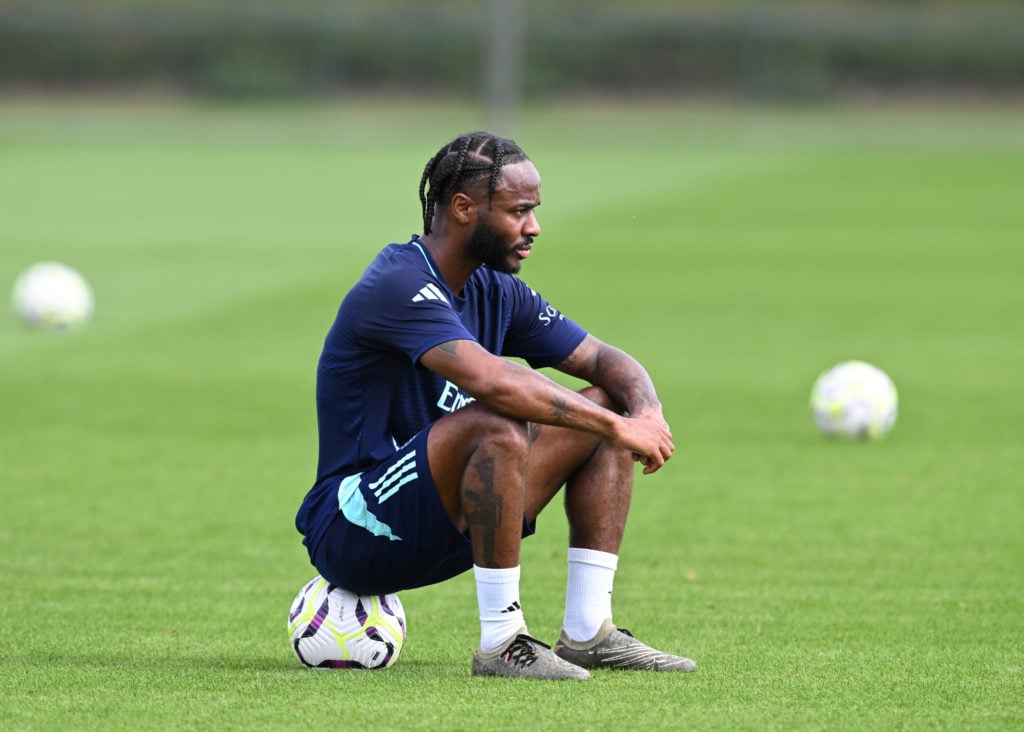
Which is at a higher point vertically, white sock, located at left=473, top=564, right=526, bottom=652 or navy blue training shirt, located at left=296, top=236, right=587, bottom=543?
navy blue training shirt, located at left=296, top=236, right=587, bottom=543

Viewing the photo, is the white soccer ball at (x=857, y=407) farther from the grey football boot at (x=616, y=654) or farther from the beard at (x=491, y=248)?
the beard at (x=491, y=248)

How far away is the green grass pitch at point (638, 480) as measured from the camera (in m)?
5.23

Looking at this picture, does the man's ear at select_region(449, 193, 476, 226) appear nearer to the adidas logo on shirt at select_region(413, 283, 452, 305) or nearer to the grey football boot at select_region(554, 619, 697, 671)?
the adidas logo on shirt at select_region(413, 283, 452, 305)

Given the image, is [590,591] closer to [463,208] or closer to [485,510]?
[485,510]

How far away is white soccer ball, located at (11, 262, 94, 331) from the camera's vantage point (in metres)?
14.8

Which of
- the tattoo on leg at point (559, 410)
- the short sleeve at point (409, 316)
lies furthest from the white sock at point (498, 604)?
A: the short sleeve at point (409, 316)

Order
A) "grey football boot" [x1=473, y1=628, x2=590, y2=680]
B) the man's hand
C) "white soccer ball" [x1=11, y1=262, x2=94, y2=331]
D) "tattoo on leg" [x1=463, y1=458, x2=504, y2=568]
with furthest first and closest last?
"white soccer ball" [x1=11, y1=262, x2=94, y2=331], the man's hand, "grey football boot" [x1=473, y1=628, x2=590, y2=680], "tattoo on leg" [x1=463, y1=458, x2=504, y2=568]

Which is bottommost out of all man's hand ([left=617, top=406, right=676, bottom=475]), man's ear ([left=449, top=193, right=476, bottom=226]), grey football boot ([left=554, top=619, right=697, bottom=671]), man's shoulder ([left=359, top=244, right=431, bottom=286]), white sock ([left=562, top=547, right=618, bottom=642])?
grey football boot ([left=554, top=619, right=697, bottom=671])

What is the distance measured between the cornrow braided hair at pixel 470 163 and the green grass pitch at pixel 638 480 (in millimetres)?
1539

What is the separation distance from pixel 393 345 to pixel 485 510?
60 centimetres

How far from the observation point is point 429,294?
5.41 meters

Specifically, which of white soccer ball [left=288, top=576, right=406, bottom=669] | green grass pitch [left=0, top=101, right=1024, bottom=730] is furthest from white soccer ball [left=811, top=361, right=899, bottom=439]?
white soccer ball [left=288, top=576, right=406, bottom=669]

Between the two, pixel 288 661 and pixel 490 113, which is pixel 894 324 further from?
pixel 490 113

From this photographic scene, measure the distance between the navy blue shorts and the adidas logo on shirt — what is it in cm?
41
